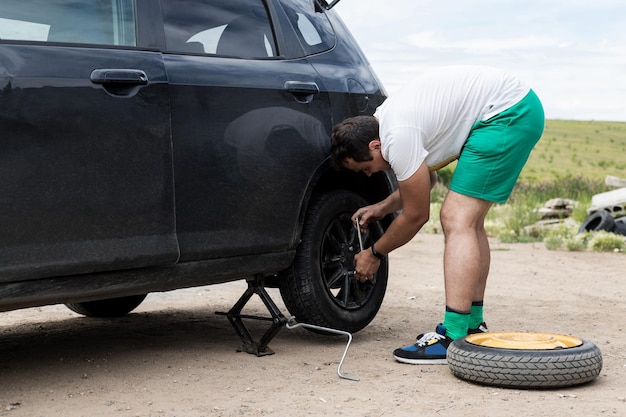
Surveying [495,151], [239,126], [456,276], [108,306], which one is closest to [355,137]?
[239,126]

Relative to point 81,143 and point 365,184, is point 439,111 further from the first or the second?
point 81,143

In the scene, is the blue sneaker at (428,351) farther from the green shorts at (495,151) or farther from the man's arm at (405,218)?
the green shorts at (495,151)

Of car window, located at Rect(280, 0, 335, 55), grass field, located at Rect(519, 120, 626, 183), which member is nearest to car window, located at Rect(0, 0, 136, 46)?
car window, located at Rect(280, 0, 335, 55)

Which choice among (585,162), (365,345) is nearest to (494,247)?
(365,345)

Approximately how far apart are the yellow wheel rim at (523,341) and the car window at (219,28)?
6.31 feet

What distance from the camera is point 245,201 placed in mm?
4676

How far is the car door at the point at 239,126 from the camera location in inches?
173

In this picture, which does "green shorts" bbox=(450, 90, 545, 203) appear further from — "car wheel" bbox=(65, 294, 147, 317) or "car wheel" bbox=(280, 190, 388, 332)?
"car wheel" bbox=(65, 294, 147, 317)

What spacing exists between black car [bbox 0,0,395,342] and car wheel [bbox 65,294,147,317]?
1.40 m

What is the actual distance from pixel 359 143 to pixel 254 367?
1273 millimetres

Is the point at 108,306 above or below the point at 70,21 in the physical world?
below

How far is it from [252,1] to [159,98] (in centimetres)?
111

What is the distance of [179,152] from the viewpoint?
432 cm

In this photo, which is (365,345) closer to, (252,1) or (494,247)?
(252,1)
